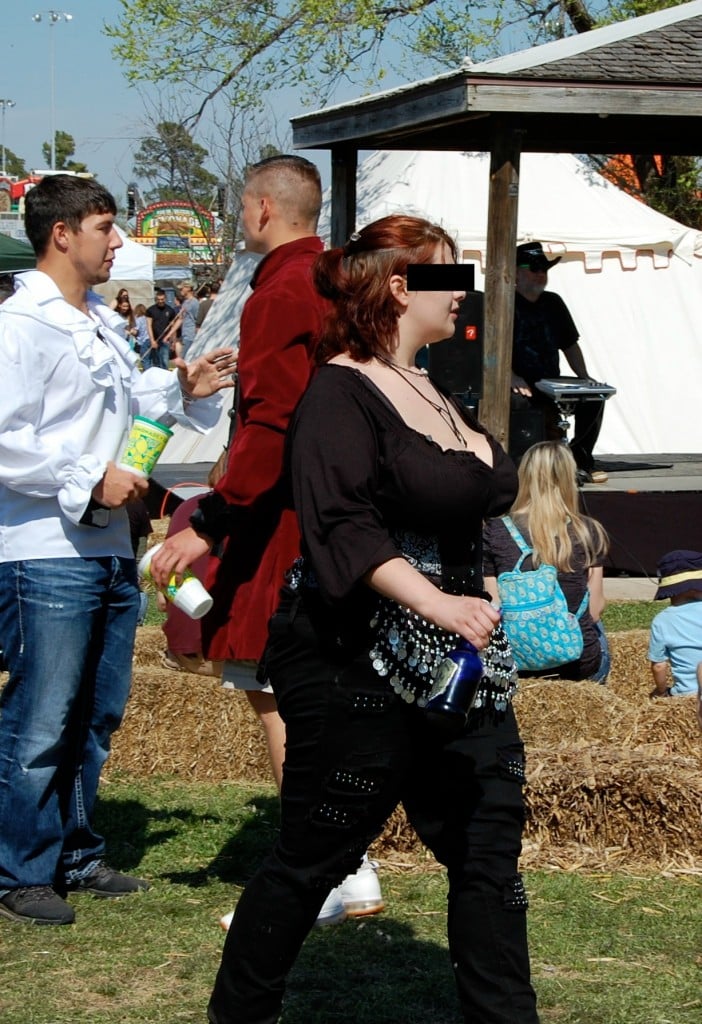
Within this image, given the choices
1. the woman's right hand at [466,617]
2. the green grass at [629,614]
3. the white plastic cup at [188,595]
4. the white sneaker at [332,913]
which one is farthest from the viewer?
the green grass at [629,614]

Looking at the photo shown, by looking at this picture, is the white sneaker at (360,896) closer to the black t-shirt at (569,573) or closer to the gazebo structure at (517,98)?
the black t-shirt at (569,573)

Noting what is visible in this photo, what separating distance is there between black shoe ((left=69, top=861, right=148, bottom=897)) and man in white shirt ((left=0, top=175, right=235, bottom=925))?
0.16 m

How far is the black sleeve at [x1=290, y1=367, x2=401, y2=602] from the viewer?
281 cm

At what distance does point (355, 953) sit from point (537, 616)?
2.33 metres

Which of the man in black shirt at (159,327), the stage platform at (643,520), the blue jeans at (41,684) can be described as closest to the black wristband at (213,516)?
the blue jeans at (41,684)

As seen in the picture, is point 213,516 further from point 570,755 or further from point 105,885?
point 570,755

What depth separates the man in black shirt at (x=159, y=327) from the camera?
26797mm

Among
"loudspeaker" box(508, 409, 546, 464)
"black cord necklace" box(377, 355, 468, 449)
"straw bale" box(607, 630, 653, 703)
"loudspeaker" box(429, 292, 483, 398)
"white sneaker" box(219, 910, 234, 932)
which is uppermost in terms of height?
"black cord necklace" box(377, 355, 468, 449)

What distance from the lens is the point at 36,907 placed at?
13.4ft

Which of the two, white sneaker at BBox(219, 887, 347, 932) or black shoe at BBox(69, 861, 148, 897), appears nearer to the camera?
white sneaker at BBox(219, 887, 347, 932)

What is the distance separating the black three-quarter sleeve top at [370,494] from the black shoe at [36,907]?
161 centimetres

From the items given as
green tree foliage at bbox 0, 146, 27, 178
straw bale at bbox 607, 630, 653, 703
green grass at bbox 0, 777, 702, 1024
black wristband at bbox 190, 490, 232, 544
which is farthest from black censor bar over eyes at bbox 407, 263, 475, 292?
green tree foliage at bbox 0, 146, 27, 178

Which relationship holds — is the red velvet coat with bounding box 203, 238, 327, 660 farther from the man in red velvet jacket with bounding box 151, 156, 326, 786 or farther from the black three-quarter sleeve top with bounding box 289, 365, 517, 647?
the black three-quarter sleeve top with bounding box 289, 365, 517, 647

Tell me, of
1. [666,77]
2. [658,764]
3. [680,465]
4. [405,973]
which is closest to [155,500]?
[680,465]
